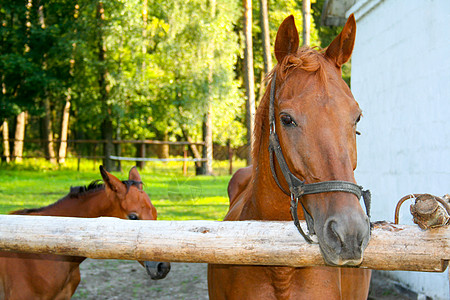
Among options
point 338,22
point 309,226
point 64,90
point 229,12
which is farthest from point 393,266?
point 229,12

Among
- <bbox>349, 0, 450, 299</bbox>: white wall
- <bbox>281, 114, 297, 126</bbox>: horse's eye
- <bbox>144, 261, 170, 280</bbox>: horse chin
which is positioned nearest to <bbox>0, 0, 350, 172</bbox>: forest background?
<bbox>349, 0, 450, 299</bbox>: white wall

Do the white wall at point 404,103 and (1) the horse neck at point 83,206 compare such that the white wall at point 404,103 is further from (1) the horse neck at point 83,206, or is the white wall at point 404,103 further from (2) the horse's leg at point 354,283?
(1) the horse neck at point 83,206

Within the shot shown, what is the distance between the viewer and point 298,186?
1.98 meters

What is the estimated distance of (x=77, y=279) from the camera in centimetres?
412

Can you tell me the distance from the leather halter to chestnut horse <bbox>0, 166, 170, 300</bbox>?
94.5 inches

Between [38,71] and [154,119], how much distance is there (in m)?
5.89

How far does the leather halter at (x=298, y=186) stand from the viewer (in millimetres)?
1830

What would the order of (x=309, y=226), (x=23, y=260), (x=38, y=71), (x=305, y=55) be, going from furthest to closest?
1. (x=38, y=71)
2. (x=23, y=260)
3. (x=305, y=55)
4. (x=309, y=226)

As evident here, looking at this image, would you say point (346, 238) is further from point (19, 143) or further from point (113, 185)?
point (19, 143)

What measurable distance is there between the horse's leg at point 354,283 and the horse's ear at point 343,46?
137 cm

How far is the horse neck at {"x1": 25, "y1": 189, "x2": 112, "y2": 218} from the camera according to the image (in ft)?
14.1

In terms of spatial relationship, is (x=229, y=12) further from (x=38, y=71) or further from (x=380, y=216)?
(x=380, y=216)

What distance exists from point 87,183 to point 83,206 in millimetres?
10750

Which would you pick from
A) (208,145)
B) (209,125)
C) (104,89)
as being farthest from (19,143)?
(209,125)
